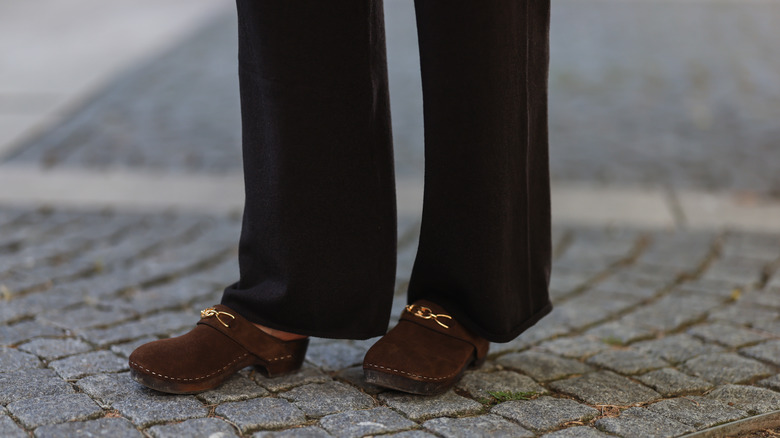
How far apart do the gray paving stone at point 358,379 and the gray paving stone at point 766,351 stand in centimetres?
96

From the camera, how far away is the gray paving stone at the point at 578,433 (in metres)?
1.66

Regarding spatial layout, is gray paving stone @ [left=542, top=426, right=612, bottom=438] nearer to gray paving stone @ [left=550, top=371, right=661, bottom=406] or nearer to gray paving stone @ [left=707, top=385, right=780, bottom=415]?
gray paving stone @ [left=550, top=371, right=661, bottom=406]

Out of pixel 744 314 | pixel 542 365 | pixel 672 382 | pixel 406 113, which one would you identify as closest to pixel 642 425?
pixel 672 382

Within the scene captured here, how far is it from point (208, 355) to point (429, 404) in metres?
0.45

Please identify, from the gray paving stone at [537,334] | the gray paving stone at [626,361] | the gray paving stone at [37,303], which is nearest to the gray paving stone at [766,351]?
the gray paving stone at [626,361]

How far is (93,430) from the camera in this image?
159cm

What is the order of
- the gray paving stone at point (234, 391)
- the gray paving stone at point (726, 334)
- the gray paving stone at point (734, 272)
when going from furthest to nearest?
the gray paving stone at point (734, 272)
the gray paving stone at point (726, 334)
the gray paving stone at point (234, 391)

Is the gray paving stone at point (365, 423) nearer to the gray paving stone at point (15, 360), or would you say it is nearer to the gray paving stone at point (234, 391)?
the gray paving stone at point (234, 391)

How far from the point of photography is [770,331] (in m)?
2.38

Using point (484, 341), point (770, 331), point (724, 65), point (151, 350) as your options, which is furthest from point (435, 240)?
point (724, 65)

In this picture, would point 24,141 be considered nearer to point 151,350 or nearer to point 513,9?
point 151,350

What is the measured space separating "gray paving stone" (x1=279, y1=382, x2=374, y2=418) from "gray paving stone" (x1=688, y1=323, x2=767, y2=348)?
1030mm

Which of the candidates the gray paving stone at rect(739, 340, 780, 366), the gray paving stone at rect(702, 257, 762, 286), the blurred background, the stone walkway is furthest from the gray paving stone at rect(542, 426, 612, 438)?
the blurred background

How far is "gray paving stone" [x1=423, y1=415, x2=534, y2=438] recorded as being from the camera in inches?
64.8
